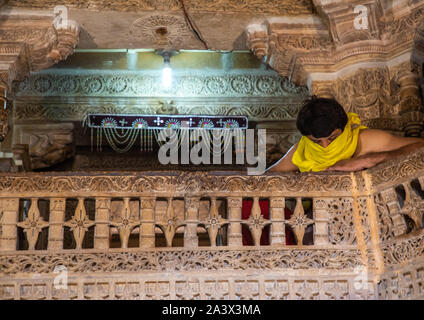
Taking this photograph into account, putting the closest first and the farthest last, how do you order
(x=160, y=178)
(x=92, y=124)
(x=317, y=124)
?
1. (x=160, y=178)
2. (x=317, y=124)
3. (x=92, y=124)

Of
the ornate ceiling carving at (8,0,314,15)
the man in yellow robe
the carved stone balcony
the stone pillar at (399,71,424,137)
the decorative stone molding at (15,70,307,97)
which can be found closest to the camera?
the carved stone balcony

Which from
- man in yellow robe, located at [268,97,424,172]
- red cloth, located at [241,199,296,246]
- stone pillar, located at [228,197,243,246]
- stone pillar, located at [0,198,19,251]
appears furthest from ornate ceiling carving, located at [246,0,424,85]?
stone pillar, located at [0,198,19,251]

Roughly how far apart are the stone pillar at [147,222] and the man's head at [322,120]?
1.25 meters

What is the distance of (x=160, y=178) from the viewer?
4953mm

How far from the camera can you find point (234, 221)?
4.85 m

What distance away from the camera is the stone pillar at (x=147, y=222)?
4.80 m

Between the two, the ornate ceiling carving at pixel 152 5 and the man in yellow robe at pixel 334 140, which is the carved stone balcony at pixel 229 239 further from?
the ornate ceiling carving at pixel 152 5

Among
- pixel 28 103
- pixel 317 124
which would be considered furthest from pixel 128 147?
pixel 317 124

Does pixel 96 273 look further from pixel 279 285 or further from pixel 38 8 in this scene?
pixel 38 8

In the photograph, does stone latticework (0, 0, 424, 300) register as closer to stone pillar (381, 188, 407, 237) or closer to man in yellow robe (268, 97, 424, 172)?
stone pillar (381, 188, 407, 237)

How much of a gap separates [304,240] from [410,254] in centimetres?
80

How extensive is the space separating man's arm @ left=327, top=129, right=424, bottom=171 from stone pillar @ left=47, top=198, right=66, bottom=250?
6.05 feet

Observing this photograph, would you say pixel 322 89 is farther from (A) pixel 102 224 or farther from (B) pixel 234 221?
(A) pixel 102 224

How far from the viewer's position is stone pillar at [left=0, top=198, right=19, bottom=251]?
4750mm
